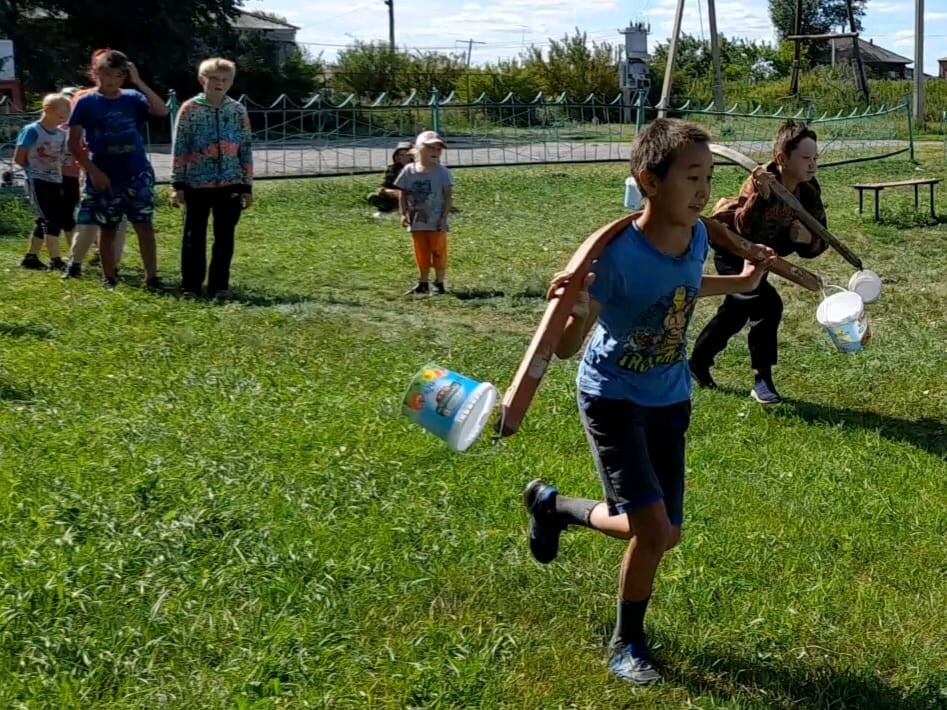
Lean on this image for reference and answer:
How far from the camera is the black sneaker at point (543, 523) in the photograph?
414cm

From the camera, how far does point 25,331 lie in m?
7.86

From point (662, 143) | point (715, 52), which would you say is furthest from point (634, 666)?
point (715, 52)

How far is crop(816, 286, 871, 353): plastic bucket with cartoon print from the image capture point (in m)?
5.70

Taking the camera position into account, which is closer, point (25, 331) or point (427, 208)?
point (25, 331)

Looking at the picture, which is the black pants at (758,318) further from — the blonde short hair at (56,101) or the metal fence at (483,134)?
the metal fence at (483,134)

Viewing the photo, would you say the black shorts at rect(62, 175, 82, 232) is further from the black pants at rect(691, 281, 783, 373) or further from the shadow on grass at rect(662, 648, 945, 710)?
the shadow on grass at rect(662, 648, 945, 710)

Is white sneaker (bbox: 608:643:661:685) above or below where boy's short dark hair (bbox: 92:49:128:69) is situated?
Answer: below

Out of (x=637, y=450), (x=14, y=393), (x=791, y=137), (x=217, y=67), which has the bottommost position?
(x=14, y=393)

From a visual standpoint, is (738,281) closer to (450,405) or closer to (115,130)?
(450,405)

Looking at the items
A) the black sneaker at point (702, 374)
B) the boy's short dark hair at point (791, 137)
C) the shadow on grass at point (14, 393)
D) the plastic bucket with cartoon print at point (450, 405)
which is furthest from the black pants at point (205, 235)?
the plastic bucket with cartoon print at point (450, 405)

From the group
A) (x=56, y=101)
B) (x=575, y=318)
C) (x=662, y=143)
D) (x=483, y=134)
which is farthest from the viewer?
(x=483, y=134)

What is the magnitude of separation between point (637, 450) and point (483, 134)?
26.2m

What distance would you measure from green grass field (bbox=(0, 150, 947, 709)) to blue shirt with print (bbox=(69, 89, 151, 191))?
1.34 m

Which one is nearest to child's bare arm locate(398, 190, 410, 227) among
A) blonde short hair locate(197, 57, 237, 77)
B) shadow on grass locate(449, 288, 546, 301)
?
shadow on grass locate(449, 288, 546, 301)
